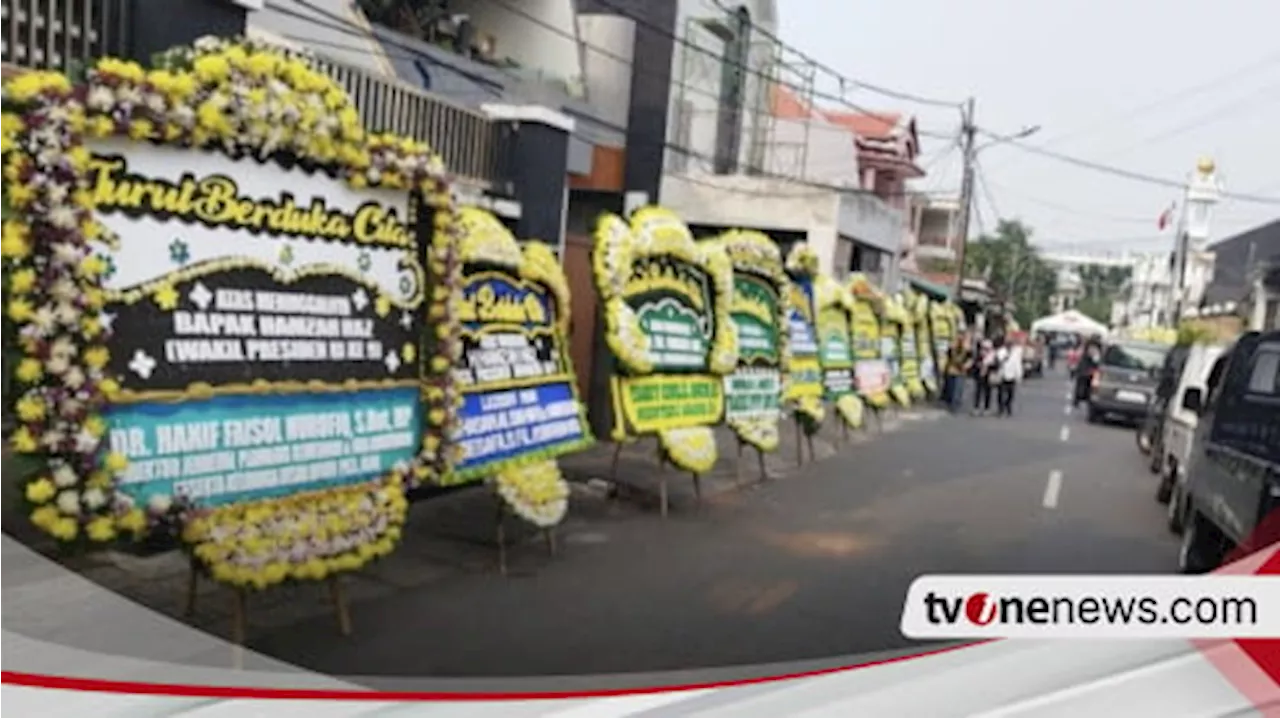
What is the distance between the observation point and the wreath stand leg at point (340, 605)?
10.2 ft

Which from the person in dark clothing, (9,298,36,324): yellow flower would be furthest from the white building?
the person in dark clothing

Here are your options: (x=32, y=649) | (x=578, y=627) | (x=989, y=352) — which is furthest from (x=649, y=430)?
(x=989, y=352)

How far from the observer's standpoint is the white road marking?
16.3ft

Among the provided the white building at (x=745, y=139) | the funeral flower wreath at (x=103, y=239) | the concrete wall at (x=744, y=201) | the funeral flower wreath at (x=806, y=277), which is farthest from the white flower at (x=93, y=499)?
the funeral flower wreath at (x=806, y=277)

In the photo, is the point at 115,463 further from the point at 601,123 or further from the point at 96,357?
the point at 601,123

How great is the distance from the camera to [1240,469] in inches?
115

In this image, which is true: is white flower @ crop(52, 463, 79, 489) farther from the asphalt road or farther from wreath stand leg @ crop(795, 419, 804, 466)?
wreath stand leg @ crop(795, 419, 804, 466)

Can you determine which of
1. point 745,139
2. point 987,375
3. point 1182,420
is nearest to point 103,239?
point 745,139

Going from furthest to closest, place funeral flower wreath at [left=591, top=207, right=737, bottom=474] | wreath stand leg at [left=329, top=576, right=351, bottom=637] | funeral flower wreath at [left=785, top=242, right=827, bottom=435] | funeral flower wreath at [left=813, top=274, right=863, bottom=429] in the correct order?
funeral flower wreath at [left=813, top=274, right=863, bottom=429] < funeral flower wreath at [left=785, top=242, right=827, bottom=435] < funeral flower wreath at [left=591, top=207, right=737, bottom=474] < wreath stand leg at [left=329, top=576, right=351, bottom=637]

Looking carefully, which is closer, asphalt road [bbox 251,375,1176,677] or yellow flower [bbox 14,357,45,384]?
yellow flower [bbox 14,357,45,384]

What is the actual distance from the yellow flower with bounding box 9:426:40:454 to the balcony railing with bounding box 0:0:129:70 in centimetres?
186

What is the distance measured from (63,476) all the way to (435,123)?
3.94 meters

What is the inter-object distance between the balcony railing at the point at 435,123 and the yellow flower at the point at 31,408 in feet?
10.5

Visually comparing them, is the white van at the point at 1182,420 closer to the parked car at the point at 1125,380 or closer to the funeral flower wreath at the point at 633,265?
the funeral flower wreath at the point at 633,265
